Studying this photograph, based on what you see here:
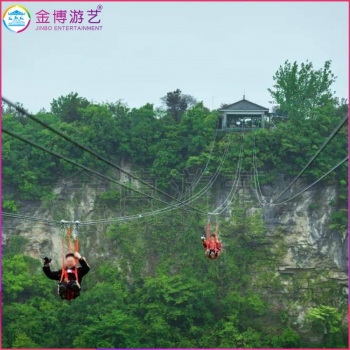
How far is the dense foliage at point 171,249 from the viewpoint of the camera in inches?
1232

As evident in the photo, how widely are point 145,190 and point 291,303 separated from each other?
24.2 feet

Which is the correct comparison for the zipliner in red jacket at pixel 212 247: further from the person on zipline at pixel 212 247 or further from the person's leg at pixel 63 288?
the person's leg at pixel 63 288

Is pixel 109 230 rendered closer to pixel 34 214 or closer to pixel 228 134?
pixel 34 214

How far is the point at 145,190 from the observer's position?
34062 mm

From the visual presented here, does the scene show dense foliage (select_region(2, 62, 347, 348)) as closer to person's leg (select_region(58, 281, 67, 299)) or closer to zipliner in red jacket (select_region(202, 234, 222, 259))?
zipliner in red jacket (select_region(202, 234, 222, 259))

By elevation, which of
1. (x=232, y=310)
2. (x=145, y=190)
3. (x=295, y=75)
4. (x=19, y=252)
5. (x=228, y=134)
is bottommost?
(x=232, y=310)

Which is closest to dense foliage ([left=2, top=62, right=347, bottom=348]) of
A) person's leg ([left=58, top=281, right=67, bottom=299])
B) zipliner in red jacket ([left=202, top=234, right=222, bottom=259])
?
zipliner in red jacket ([left=202, top=234, right=222, bottom=259])

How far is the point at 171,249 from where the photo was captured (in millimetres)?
34125

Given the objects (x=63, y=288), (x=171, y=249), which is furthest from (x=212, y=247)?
(x=171, y=249)

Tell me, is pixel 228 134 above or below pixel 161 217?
above

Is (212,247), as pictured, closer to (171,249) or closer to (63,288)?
(63,288)

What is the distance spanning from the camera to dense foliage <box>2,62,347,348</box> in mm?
31297

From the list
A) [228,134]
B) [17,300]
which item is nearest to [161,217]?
[228,134]

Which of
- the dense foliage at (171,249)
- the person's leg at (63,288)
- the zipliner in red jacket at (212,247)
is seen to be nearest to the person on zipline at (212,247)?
the zipliner in red jacket at (212,247)
